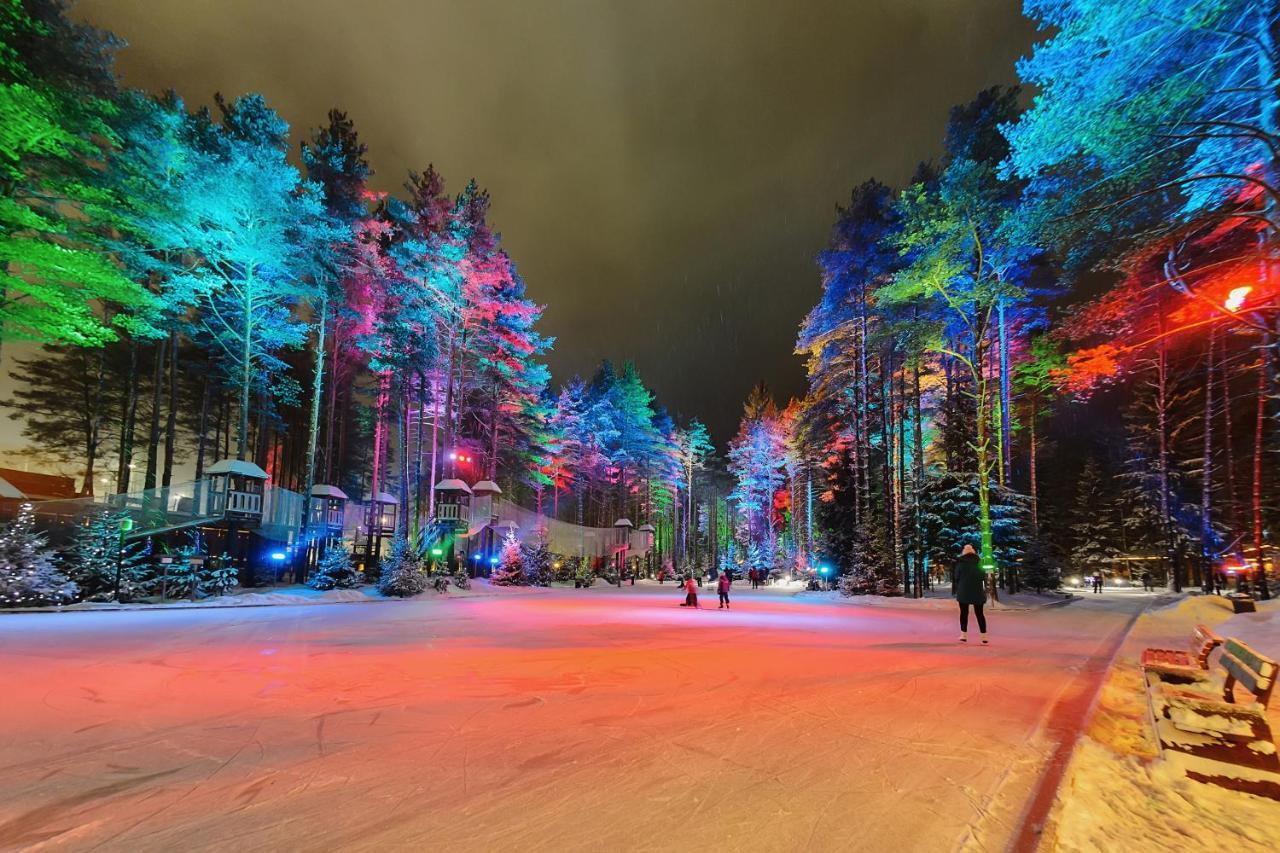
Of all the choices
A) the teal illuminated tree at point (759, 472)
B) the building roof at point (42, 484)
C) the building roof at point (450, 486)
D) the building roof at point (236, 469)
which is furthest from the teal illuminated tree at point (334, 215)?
the teal illuminated tree at point (759, 472)

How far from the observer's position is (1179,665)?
5.20m

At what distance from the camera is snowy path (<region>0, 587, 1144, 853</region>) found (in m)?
2.89

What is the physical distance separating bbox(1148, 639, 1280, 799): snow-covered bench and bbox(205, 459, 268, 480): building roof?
22.1 m

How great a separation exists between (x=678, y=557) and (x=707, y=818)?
2088 inches

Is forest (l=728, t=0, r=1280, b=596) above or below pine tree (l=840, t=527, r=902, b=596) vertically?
above

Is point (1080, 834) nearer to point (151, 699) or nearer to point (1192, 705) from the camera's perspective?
point (1192, 705)

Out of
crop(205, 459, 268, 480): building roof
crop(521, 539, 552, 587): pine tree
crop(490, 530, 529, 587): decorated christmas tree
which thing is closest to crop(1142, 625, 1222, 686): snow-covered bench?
crop(205, 459, 268, 480): building roof

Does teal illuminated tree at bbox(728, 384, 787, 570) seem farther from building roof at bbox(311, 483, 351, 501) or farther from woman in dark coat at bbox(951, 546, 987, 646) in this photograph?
woman in dark coat at bbox(951, 546, 987, 646)

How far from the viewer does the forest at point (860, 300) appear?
834cm

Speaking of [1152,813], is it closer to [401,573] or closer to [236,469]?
[401,573]

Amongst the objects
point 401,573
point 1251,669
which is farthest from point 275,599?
point 1251,669

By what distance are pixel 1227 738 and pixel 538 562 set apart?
26.5 m

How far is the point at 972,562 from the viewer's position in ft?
32.4

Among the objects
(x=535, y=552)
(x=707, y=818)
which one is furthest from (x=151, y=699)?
(x=535, y=552)
